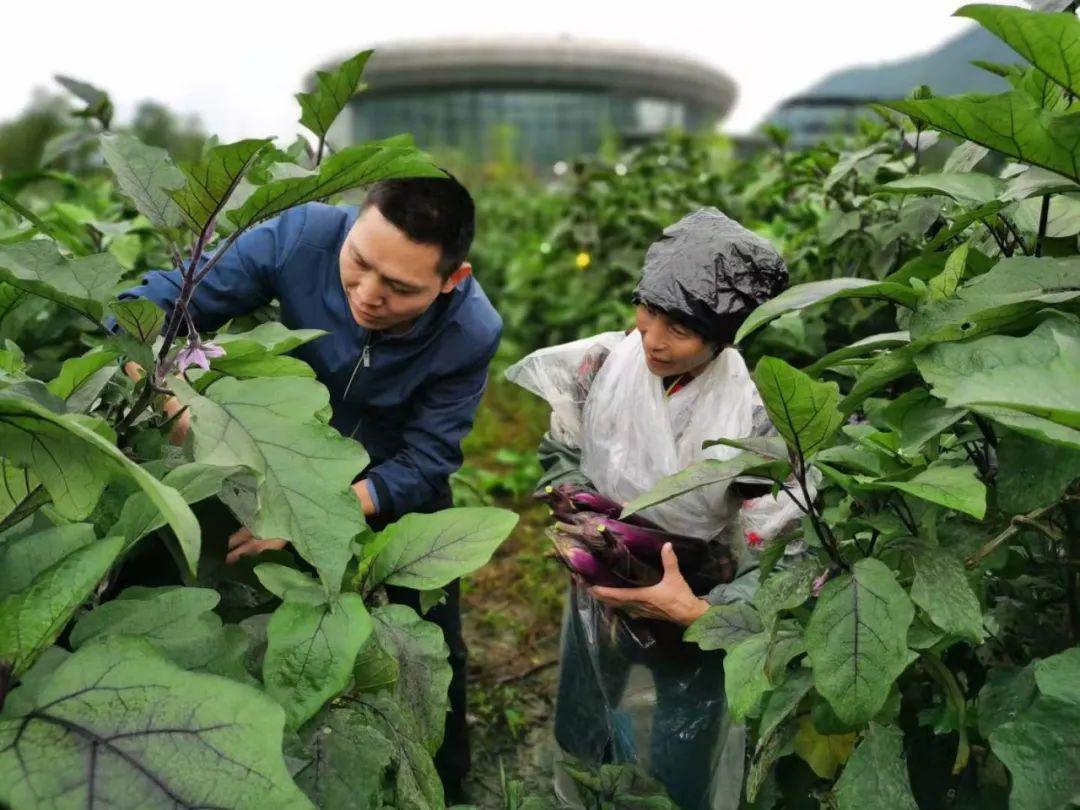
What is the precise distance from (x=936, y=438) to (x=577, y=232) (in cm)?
400

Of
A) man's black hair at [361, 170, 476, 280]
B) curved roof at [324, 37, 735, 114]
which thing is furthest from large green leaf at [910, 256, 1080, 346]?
curved roof at [324, 37, 735, 114]

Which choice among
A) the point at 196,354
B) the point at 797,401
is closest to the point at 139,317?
the point at 196,354

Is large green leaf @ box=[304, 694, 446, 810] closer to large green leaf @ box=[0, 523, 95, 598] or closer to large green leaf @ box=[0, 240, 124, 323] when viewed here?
large green leaf @ box=[0, 523, 95, 598]

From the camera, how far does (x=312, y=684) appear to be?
0.93 meters

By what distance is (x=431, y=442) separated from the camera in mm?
2158

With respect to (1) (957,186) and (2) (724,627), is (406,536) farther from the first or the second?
(1) (957,186)

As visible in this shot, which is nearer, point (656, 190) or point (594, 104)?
point (656, 190)

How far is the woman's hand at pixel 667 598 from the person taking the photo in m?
1.76

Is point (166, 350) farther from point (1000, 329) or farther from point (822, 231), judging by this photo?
point (822, 231)

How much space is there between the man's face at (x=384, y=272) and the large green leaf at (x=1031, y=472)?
1.17 meters

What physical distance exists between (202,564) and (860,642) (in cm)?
70

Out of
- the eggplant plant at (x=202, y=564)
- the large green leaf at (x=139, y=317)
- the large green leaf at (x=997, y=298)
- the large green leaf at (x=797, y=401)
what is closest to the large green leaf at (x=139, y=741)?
the eggplant plant at (x=202, y=564)

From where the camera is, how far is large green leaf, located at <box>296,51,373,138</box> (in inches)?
42.0

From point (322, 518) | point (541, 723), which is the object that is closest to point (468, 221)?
point (322, 518)
